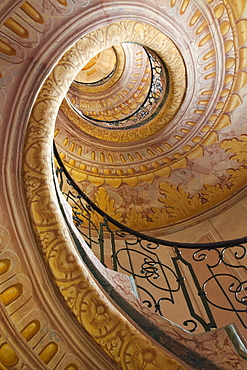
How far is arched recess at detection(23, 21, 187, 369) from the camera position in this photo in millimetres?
1592

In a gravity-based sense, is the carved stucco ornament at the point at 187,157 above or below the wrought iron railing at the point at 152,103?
below

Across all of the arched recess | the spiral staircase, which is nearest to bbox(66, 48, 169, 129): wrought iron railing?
the spiral staircase

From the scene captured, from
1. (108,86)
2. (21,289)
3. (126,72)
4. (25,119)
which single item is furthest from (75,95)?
(21,289)

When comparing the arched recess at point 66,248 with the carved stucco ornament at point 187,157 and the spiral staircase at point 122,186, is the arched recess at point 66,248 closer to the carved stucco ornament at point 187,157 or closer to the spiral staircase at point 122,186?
the spiral staircase at point 122,186

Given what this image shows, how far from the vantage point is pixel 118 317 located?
171cm

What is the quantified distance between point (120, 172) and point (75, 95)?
3.48m

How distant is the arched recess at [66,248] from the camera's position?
1.59 metres

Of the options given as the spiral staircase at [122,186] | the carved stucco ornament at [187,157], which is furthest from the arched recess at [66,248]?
the carved stucco ornament at [187,157]

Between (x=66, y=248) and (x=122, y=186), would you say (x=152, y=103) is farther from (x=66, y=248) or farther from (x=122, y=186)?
(x=66, y=248)

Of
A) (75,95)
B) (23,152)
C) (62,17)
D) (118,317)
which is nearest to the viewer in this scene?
(118,317)

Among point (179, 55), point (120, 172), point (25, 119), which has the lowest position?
point (120, 172)

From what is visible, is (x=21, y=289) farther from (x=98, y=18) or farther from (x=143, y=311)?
(x=98, y=18)

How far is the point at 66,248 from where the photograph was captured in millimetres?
1912

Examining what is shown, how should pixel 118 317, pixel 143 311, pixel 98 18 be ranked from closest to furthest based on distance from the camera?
pixel 118 317 < pixel 143 311 < pixel 98 18
